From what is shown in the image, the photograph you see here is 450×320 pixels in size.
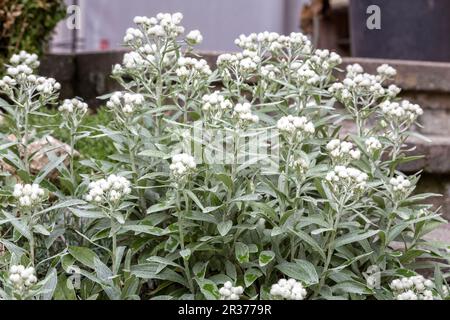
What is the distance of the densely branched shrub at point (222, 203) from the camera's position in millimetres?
2541

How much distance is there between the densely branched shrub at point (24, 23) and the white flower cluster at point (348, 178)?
243 cm

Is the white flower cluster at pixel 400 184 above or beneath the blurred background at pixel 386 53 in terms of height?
beneath

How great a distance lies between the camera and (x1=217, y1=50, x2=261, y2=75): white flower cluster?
2.87 m

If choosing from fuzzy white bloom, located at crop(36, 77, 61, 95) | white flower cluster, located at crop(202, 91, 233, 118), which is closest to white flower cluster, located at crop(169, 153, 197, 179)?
white flower cluster, located at crop(202, 91, 233, 118)

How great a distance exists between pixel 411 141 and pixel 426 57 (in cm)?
151

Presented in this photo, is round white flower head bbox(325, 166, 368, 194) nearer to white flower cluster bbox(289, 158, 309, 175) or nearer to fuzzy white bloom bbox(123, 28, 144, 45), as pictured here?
white flower cluster bbox(289, 158, 309, 175)

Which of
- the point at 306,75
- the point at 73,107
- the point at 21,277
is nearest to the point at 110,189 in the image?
the point at 21,277

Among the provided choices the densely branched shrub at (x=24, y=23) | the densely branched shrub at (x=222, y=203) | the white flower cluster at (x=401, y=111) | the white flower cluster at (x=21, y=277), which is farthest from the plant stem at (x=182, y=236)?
the densely branched shrub at (x=24, y=23)

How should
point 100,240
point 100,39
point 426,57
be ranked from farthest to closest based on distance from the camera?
point 100,39
point 426,57
point 100,240

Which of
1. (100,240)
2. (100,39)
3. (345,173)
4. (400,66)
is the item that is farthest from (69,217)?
(100,39)

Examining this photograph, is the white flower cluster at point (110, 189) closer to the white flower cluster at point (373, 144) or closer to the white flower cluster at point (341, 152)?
the white flower cluster at point (341, 152)

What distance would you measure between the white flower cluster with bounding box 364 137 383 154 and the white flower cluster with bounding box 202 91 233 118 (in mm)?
458
